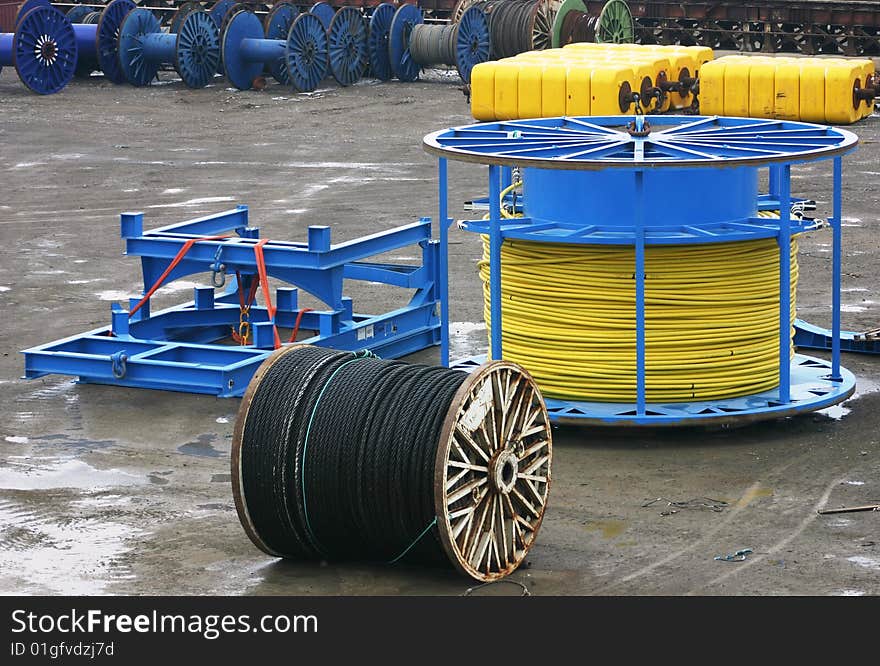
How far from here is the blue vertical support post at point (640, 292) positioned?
32.4 ft

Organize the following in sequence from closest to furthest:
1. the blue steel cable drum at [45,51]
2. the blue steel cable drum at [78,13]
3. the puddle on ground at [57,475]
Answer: the puddle on ground at [57,475]
the blue steel cable drum at [45,51]
the blue steel cable drum at [78,13]

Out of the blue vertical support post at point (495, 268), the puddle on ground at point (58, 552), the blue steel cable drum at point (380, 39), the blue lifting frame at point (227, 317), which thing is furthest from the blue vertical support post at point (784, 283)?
the blue steel cable drum at point (380, 39)

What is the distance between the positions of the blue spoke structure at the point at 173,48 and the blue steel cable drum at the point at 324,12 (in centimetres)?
194

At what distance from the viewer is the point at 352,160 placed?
22.9 meters

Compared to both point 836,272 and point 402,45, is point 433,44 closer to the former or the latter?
point 402,45

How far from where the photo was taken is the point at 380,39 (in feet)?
108

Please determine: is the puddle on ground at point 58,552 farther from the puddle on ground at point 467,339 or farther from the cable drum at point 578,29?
the cable drum at point 578,29

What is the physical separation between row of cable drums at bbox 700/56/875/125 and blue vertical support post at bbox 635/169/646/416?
1515 cm

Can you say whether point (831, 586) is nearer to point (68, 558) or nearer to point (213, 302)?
point (68, 558)

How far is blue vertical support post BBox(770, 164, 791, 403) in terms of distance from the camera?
10.2 meters

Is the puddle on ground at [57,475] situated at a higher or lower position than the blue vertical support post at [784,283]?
lower

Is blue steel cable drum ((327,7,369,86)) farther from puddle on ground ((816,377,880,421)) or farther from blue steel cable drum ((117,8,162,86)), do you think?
puddle on ground ((816,377,880,421))

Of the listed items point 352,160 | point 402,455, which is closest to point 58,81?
point 352,160
